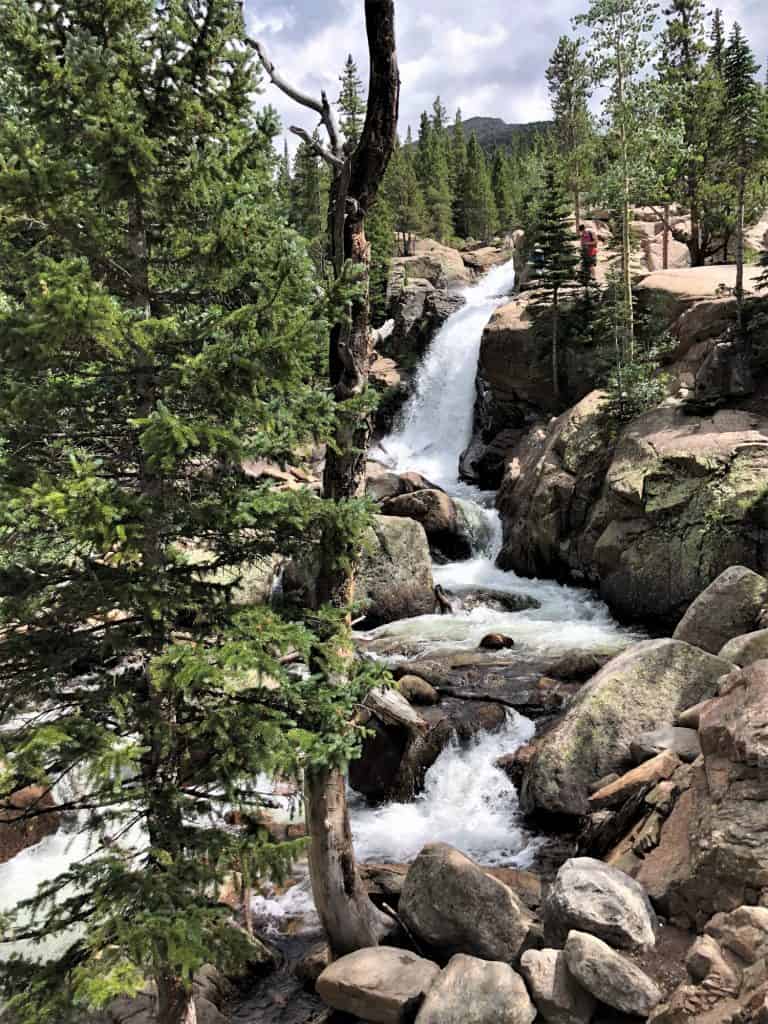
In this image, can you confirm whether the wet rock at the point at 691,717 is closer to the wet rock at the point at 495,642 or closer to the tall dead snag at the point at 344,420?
the tall dead snag at the point at 344,420

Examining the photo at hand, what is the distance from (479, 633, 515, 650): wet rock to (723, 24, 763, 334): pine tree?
43.4 ft

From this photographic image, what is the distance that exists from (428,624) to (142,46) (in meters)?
16.2

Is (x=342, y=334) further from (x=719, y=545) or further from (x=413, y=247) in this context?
(x=413, y=247)

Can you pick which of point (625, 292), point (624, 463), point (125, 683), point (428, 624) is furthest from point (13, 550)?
point (625, 292)

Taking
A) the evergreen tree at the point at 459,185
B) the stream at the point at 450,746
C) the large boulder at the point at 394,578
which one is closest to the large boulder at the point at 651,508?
the stream at the point at 450,746

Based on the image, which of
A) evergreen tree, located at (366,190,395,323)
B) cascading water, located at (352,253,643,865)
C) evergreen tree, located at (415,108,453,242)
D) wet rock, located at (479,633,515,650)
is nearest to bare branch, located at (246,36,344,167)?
cascading water, located at (352,253,643,865)

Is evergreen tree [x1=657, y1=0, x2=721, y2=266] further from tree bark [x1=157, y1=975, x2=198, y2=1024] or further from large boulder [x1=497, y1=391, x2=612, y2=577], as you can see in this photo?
tree bark [x1=157, y1=975, x2=198, y2=1024]

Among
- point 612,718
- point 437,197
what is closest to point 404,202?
point 437,197

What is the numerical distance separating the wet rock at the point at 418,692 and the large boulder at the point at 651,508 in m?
7.50

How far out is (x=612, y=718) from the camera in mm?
10289

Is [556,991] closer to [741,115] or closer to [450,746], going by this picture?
[450,746]

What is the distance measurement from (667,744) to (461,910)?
3861mm

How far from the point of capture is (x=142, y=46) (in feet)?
19.7

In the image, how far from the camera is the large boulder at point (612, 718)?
10016 millimetres
